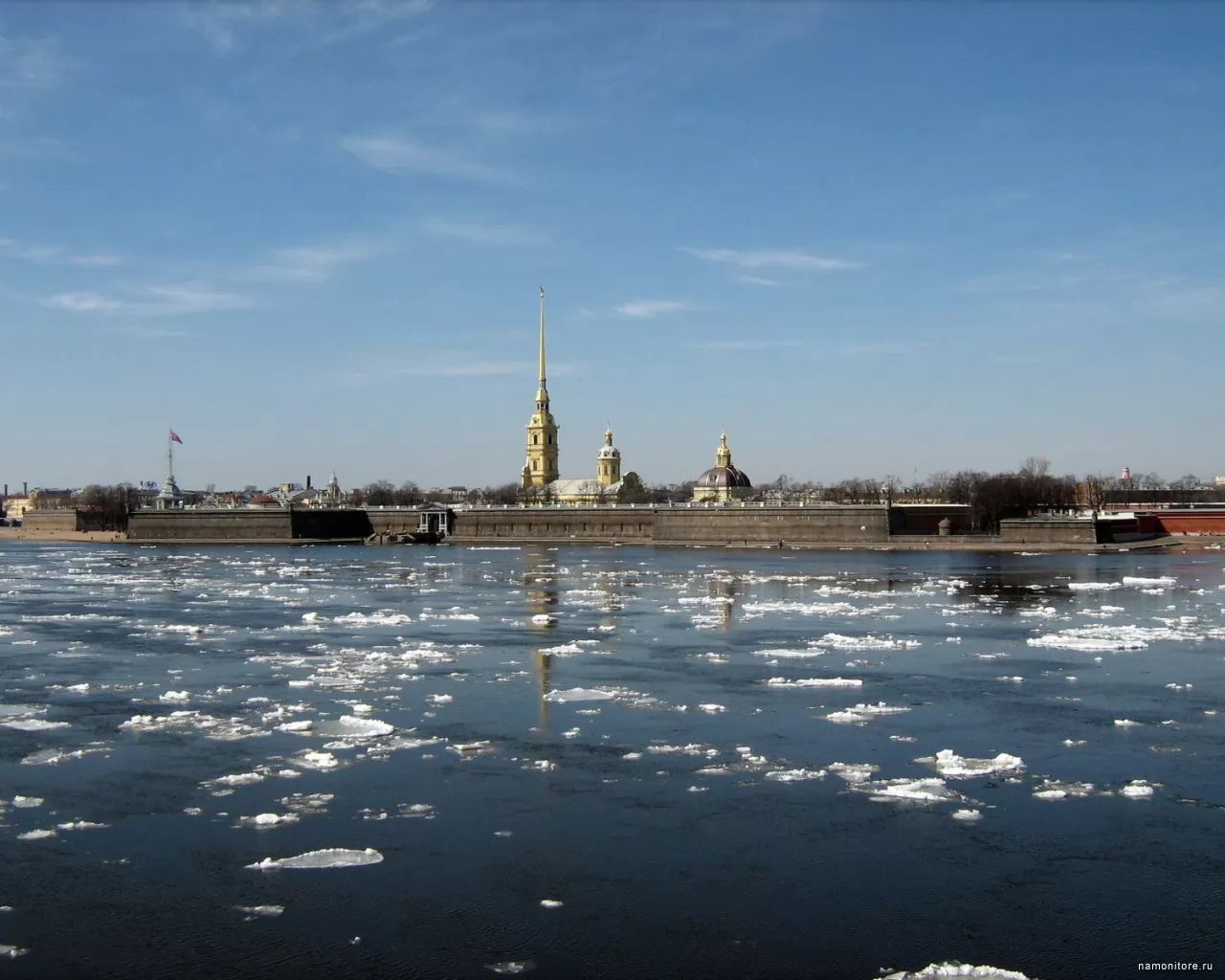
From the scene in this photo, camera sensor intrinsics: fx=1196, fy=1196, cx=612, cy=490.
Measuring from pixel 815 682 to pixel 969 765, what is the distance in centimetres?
551

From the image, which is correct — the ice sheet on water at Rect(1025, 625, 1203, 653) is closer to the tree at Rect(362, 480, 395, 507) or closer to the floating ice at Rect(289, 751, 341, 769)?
the floating ice at Rect(289, 751, 341, 769)

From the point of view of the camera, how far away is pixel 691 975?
25.4ft

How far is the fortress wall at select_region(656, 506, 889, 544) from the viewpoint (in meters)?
77.4

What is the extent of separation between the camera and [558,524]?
298 ft

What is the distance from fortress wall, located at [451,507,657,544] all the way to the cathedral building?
125 ft

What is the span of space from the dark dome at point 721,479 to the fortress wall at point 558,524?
34.2m

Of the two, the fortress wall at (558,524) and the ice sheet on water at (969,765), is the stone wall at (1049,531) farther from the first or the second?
the ice sheet on water at (969,765)

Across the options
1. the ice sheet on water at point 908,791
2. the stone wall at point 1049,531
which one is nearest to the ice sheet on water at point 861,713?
the ice sheet on water at point 908,791

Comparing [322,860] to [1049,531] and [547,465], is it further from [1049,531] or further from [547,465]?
[547,465]

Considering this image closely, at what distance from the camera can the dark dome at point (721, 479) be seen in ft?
410

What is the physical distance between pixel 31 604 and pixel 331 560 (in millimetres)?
27533

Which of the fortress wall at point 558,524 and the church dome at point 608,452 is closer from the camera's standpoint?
the fortress wall at point 558,524

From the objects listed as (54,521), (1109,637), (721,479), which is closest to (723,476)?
(721,479)

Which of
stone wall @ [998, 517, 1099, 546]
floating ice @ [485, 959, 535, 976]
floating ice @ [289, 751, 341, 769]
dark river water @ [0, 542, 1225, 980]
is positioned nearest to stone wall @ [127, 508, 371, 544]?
stone wall @ [998, 517, 1099, 546]
